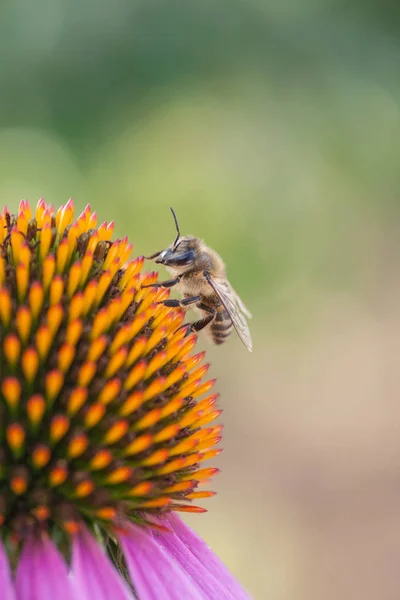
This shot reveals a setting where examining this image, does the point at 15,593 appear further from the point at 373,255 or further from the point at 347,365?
the point at 373,255

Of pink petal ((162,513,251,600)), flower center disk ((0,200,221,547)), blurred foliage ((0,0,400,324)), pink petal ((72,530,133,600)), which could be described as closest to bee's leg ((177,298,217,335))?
flower center disk ((0,200,221,547))

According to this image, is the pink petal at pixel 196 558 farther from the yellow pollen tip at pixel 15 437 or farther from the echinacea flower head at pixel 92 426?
the yellow pollen tip at pixel 15 437

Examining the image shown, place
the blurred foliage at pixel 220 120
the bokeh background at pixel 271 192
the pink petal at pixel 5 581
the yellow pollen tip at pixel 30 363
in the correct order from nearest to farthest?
the pink petal at pixel 5 581
the yellow pollen tip at pixel 30 363
the bokeh background at pixel 271 192
the blurred foliage at pixel 220 120

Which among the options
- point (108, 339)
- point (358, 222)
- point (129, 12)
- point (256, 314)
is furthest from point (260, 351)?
point (129, 12)

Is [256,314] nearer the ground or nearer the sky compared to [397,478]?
nearer the sky

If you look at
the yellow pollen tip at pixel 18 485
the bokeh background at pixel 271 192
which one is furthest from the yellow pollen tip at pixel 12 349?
the bokeh background at pixel 271 192

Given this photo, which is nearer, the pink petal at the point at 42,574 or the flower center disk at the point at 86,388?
the pink petal at the point at 42,574

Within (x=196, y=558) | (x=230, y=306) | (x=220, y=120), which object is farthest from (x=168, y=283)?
(x=220, y=120)
